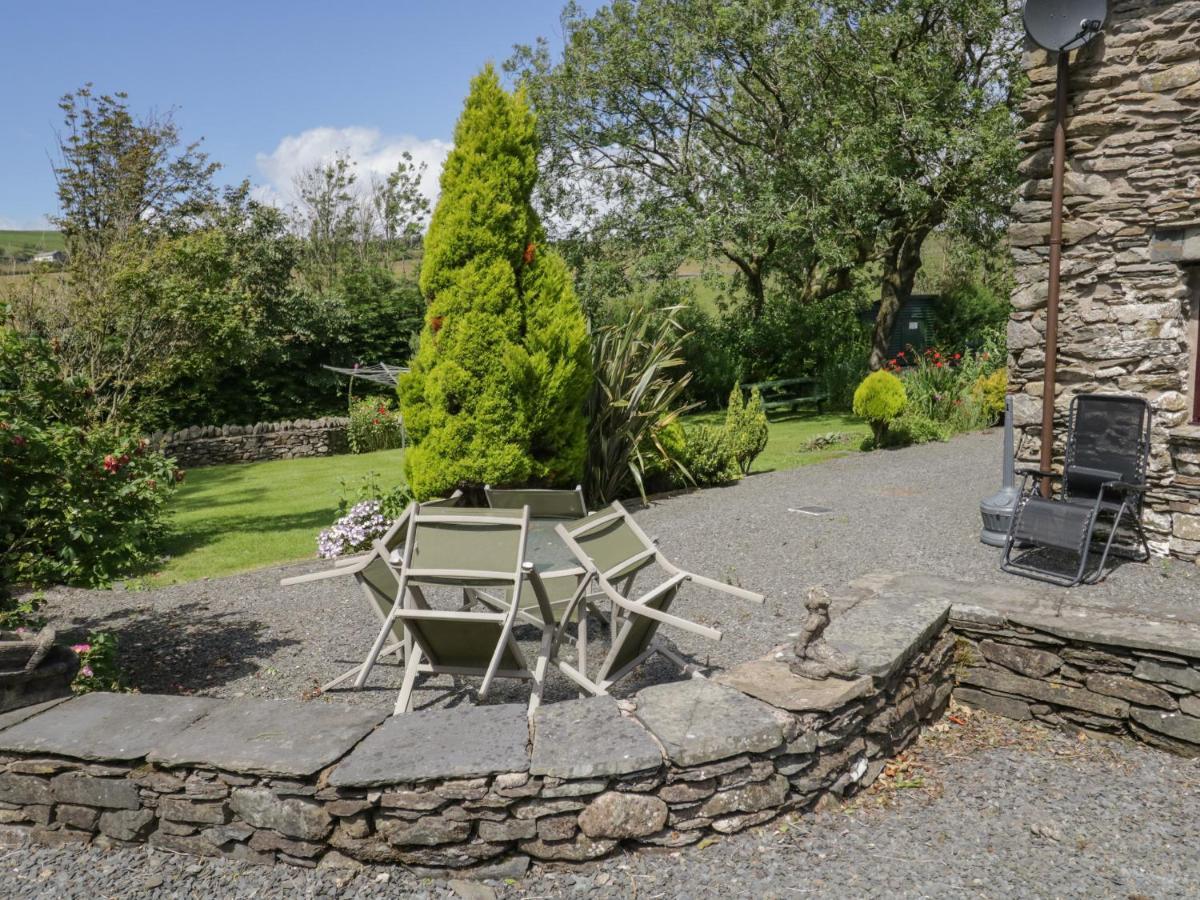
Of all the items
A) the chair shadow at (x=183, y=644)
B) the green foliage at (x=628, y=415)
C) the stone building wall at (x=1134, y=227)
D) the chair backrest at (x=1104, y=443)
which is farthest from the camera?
the green foliage at (x=628, y=415)

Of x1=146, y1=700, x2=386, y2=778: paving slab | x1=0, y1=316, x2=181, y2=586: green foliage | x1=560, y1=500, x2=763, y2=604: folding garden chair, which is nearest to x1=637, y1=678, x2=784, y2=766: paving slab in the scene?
x1=560, y1=500, x2=763, y2=604: folding garden chair

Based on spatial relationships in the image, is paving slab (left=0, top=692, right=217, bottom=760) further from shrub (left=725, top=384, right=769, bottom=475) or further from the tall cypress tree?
shrub (left=725, top=384, right=769, bottom=475)

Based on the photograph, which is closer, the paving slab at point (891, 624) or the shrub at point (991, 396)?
the paving slab at point (891, 624)

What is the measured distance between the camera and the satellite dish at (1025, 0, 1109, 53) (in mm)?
5312

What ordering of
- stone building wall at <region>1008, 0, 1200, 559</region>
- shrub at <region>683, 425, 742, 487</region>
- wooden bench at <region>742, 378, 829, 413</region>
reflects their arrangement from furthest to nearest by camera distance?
wooden bench at <region>742, 378, 829, 413</region> < shrub at <region>683, 425, 742, 487</region> < stone building wall at <region>1008, 0, 1200, 559</region>

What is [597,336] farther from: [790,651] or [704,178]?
[704,178]

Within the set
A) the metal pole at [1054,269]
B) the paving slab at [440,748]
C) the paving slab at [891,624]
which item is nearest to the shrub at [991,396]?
the metal pole at [1054,269]

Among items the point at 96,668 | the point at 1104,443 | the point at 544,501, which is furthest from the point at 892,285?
the point at 96,668

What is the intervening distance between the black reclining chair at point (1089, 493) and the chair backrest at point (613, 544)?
9.03 feet

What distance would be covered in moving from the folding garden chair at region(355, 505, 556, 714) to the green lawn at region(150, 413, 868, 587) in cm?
355

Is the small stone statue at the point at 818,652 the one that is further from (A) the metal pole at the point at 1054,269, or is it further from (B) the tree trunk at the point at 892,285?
(B) the tree trunk at the point at 892,285

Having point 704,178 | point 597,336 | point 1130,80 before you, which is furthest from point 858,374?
point 1130,80

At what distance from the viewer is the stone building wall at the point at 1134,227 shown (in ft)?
17.3

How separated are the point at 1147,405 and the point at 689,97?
46.2ft
